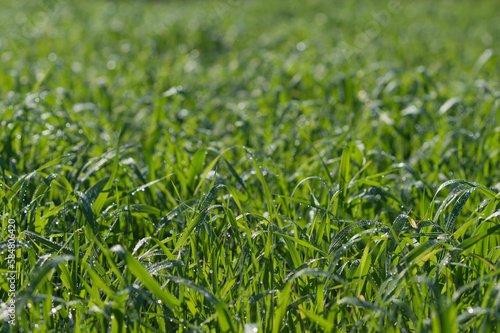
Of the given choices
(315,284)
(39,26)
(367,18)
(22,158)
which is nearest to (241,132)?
(22,158)

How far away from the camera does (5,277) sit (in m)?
1.53

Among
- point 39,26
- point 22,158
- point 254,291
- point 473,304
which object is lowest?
point 473,304

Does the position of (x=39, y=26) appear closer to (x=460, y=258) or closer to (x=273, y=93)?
(x=273, y=93)

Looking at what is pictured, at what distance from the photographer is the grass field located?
1.38 m

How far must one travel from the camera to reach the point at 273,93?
12.2 feet

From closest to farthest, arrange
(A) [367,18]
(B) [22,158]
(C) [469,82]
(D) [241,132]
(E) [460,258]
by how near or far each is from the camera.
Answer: (E) [460,258], (B) [22,158], (D) [241,132], (C) [469,82], (A) [367,18]

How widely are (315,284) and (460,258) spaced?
0.50 m

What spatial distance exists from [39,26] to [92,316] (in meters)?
6.74

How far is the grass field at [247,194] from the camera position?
138 centimetres

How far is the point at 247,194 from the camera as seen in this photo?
7.00 ft

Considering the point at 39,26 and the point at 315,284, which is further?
the point at 39,26

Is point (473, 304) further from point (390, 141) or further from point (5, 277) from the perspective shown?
point (390, 141)

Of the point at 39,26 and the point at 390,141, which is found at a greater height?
the point at 39,26

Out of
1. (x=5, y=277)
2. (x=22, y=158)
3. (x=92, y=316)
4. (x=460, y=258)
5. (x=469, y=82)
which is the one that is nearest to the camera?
(x=92, y=316)
